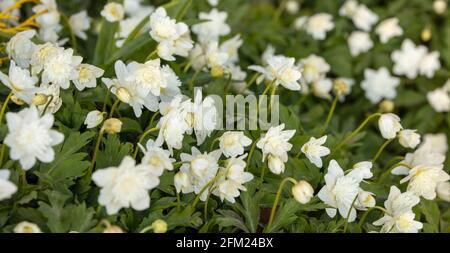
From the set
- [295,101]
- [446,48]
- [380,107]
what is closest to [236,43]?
[295,101]

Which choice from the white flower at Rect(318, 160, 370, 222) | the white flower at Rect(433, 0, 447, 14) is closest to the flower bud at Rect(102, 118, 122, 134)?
the white flower at Rect(318, 160, 370, 222)

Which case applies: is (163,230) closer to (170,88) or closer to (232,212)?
(232,212)

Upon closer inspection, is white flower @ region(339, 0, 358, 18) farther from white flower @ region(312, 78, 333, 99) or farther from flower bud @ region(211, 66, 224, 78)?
flower bud @ region(211, 66, 224, 78)

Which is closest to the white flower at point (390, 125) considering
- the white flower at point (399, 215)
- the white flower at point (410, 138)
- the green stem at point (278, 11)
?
the white flower at point (410, 138)

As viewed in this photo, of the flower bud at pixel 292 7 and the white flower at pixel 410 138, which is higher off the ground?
the flower bud at pixel 292 7

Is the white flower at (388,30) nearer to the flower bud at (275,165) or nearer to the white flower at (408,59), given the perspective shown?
the white flower at (408,59)

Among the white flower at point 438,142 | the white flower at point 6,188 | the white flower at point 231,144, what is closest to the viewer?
the white flower at point 6,188
